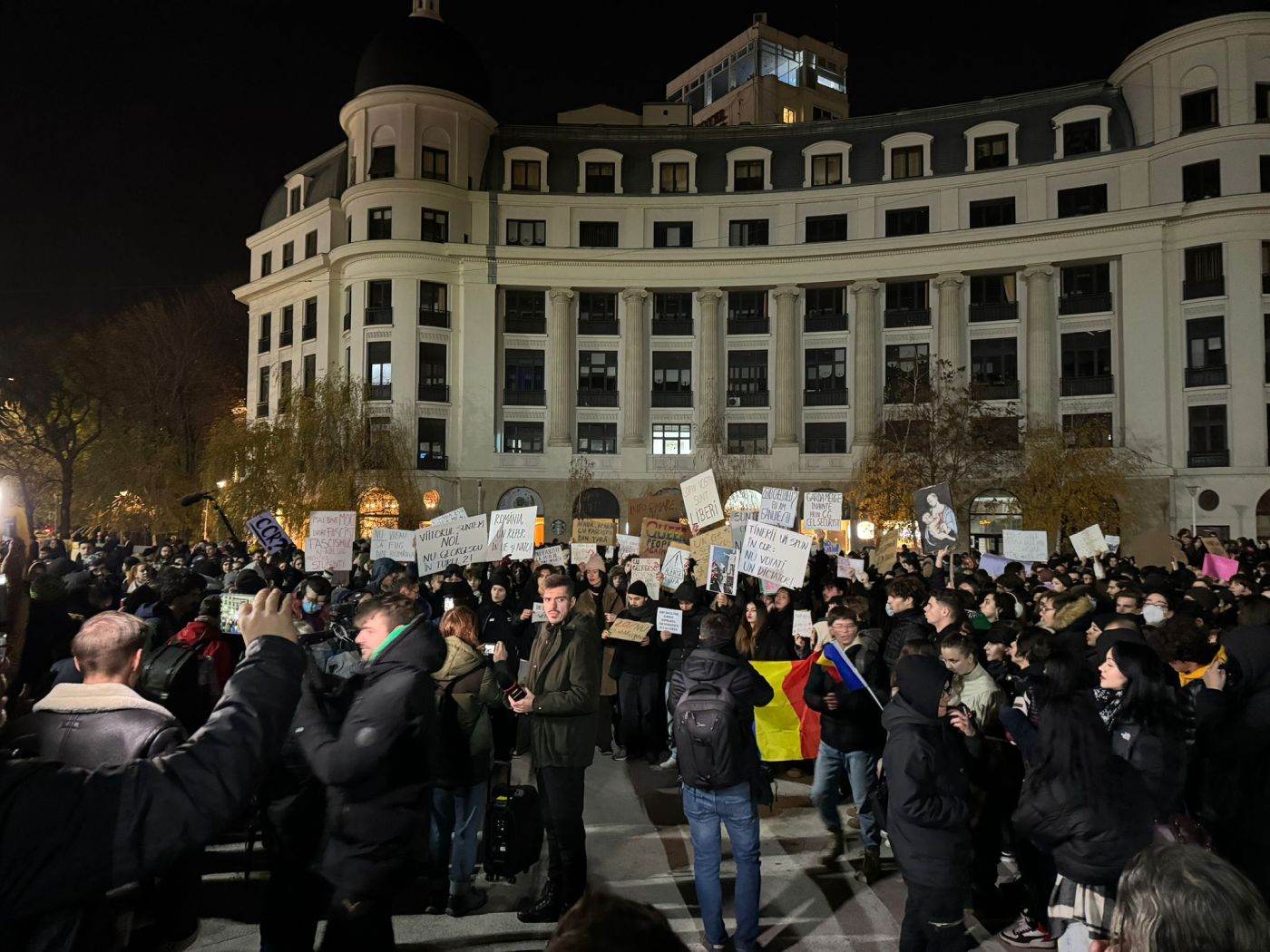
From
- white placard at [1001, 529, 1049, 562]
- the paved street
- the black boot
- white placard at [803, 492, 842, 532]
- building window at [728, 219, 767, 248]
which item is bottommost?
the paved street

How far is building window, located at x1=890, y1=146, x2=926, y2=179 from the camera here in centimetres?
4862

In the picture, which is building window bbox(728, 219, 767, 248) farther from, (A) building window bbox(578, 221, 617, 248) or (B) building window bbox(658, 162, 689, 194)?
(A) building window bbox(578, 221, 617, 248)

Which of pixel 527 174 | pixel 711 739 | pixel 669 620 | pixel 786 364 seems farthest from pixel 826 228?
pixel 711 739

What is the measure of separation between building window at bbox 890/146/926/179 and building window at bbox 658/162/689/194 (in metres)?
11.2

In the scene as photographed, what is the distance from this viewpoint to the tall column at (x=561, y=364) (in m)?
49.0

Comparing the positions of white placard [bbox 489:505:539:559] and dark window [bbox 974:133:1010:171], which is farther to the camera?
dark window [bbox 974:133:1010:171]

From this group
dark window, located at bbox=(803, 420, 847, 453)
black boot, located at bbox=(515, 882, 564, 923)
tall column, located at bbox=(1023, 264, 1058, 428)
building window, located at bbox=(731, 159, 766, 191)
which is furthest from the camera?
building window, located at bbox=(731, 159, 766, 191)

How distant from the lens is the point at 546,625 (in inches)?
267

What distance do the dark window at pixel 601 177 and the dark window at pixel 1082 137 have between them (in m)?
23.6

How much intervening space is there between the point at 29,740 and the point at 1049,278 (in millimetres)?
49793

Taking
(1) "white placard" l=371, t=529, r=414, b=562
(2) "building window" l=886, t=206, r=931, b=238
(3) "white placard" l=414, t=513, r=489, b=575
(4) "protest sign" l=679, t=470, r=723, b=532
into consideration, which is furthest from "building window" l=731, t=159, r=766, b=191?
(3) "white placard" l=414, t=513, r=489, b=575

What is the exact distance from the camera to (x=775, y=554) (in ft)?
38.0

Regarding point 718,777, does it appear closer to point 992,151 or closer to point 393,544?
point 393,544

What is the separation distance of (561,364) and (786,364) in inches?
482
